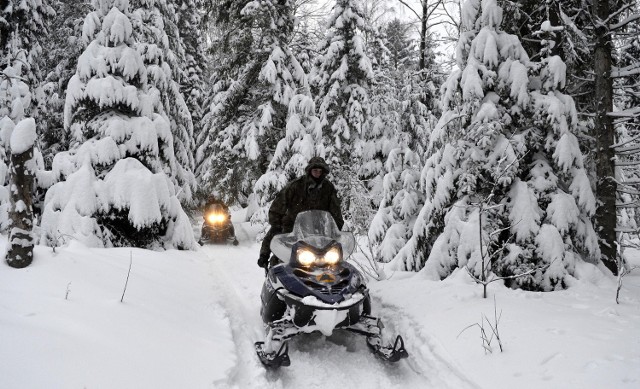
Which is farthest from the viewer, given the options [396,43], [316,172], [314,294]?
[396,43]

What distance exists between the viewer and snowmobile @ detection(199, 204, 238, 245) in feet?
46.4

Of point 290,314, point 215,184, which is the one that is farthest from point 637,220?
point 215,184

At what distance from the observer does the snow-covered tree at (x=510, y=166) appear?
6.38 m

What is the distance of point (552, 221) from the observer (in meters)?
6.40

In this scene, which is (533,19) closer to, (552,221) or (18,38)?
(552,221)

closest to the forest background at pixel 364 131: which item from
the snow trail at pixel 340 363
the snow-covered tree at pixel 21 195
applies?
the snow-covered tree at pixel 21 195

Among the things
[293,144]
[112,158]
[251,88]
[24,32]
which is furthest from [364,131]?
[24,32]

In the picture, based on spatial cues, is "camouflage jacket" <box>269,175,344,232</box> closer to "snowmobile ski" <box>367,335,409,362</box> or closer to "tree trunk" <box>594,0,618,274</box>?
"snowmobile ski" <box>367,335,409,362</box>

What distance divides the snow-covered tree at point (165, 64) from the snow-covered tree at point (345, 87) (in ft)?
19.0

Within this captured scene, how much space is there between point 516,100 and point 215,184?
1318 centimetres

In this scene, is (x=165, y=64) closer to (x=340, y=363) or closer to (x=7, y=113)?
(x=7, y=113)

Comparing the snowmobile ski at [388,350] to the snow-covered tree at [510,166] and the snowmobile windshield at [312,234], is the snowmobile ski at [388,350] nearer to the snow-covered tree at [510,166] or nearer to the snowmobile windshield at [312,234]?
the snowmobile windshield at [312,234]

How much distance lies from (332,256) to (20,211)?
365cm

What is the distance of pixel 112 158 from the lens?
9602 mm
